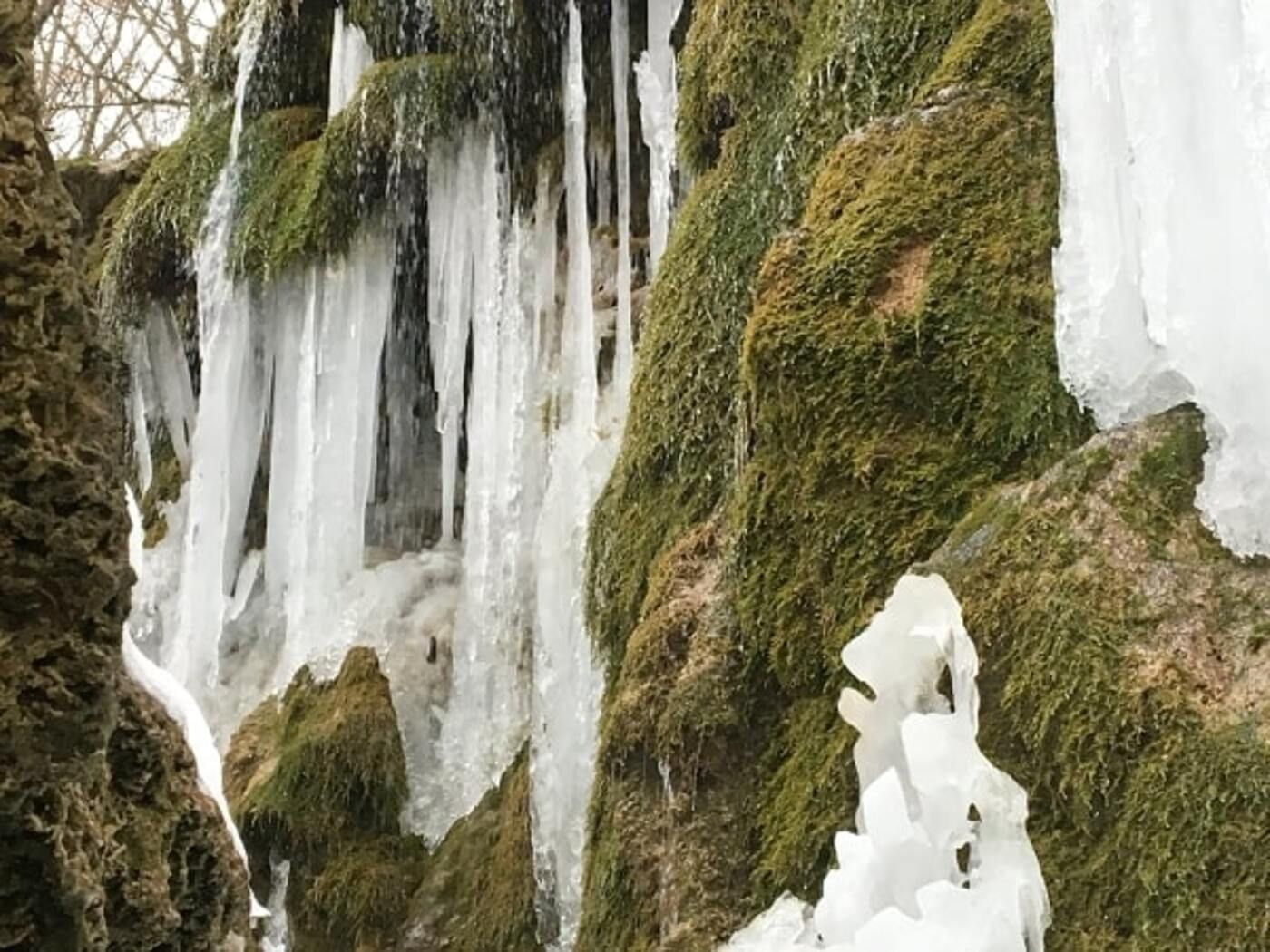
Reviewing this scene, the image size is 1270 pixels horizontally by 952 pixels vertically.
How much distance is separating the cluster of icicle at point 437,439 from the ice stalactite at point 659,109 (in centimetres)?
1

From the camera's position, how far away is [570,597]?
20.9ft

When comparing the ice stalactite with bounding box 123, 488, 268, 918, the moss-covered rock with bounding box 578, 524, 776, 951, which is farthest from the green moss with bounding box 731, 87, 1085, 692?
the ice stalactite with bounding box 123, 488, 268, 918

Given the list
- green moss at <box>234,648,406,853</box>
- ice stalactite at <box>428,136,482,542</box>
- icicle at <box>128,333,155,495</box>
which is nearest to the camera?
green moss at <box>234,648,406,853</box>

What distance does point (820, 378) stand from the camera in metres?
4.10

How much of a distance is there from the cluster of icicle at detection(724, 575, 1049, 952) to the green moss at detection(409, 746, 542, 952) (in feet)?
11.2

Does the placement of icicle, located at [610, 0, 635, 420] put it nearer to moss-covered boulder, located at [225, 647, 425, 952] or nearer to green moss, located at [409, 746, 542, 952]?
green moss, located at [409, 746, 542, 952]

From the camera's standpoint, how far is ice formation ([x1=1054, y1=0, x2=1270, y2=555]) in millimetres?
3057

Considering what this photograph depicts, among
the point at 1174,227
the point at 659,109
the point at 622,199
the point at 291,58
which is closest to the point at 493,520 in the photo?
the point at 622,199

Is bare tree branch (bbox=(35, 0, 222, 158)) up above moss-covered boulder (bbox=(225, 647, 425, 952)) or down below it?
above

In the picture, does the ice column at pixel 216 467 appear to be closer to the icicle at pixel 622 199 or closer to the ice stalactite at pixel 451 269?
the ice stalactite at pixel 451 269

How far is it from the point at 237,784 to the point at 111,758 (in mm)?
5691

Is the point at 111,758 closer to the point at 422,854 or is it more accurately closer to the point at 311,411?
the point at 422,854

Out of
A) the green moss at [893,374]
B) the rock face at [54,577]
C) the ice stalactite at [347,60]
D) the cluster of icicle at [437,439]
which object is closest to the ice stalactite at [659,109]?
the cluster of icicle at [437,439]

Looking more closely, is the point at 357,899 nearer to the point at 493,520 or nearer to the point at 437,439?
the point at 493,520
